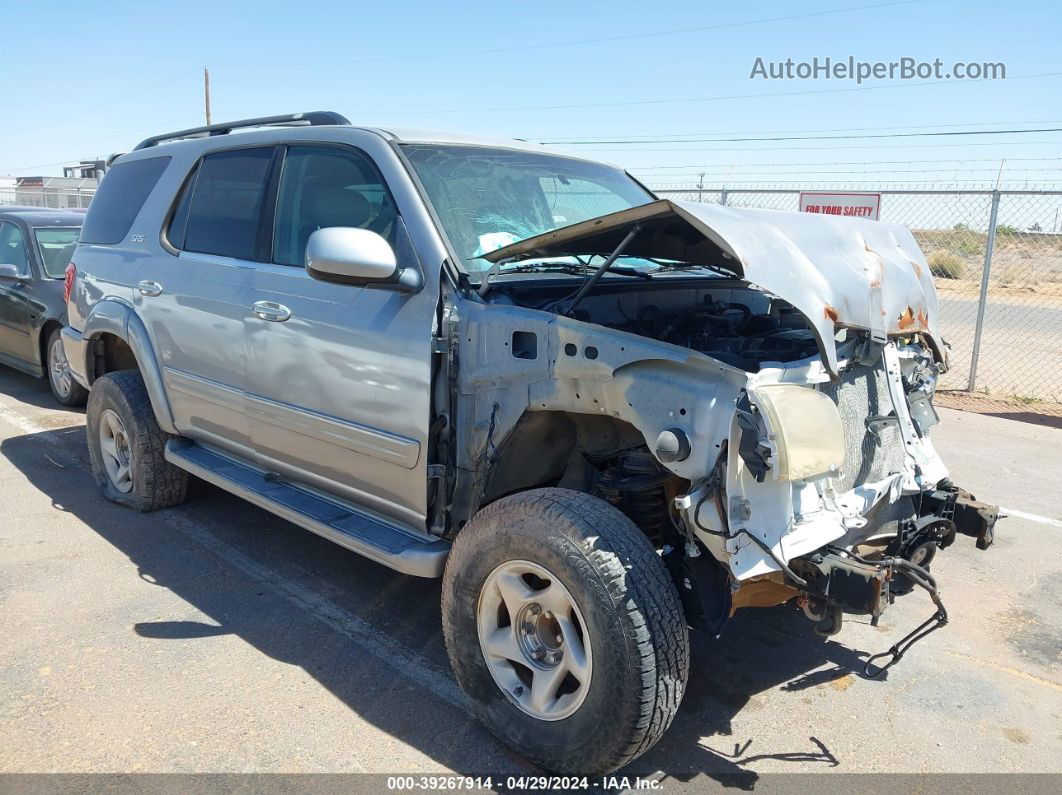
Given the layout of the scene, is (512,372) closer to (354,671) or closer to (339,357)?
(339,357)

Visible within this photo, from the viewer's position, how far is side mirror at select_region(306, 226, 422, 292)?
3111 millimetres

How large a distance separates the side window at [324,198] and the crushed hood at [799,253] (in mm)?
656

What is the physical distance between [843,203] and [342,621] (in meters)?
7.99

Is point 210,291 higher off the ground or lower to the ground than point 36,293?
higher

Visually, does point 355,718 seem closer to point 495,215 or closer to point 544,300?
point 544,300

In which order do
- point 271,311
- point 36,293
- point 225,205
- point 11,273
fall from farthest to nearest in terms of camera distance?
point 36,293
point 11,273
point 225,205
point 271,311

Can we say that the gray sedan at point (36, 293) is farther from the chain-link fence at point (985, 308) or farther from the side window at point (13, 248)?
the chain-link fence at point (985, 308)

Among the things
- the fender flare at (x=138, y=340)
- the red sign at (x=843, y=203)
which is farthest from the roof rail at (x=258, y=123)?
the red sign at (x=843, y=203)

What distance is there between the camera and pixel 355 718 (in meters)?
3.08

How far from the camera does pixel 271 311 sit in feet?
12.4

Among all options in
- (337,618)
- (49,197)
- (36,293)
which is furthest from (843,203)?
(49,197)

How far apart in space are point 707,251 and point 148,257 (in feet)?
10.6

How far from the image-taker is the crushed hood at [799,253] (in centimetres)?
263

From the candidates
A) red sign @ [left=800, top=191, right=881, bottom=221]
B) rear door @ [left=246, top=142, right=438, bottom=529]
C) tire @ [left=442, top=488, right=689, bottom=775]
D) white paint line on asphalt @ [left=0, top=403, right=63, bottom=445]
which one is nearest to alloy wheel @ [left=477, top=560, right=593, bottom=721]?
tire @ [left=442, top=488, right=689, bottom=775]
